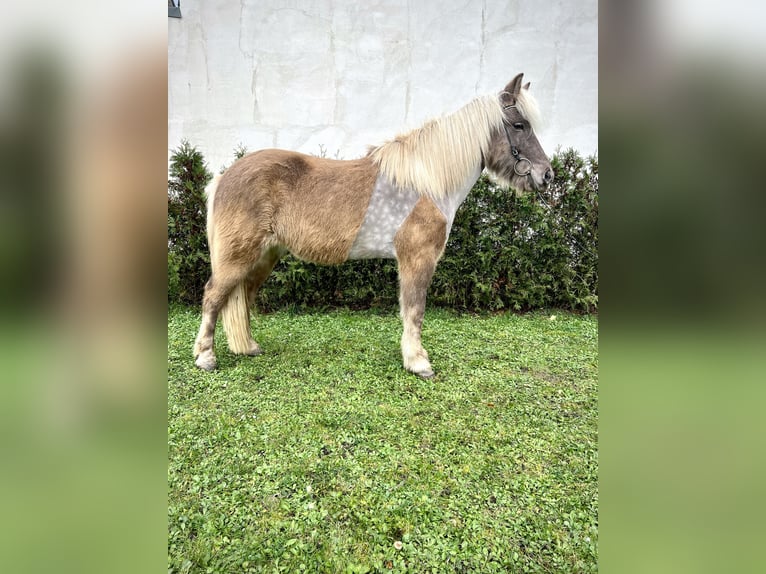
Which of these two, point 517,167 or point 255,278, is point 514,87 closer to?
point 517,167

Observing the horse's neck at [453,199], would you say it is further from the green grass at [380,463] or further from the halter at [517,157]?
the green grass at [380,463]

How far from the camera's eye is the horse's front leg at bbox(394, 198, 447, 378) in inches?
112

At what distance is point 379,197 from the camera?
9.35 feet

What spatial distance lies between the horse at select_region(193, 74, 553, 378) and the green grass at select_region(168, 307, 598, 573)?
524 mm

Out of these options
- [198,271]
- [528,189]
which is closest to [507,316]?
[528,189]

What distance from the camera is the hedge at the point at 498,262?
15.9 ft

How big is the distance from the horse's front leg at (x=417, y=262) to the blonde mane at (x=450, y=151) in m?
0.18
